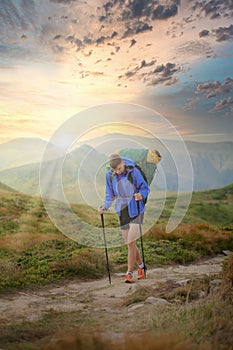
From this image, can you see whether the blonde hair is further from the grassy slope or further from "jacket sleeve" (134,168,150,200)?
the grassy slope

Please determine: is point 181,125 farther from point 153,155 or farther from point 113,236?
point 153,155

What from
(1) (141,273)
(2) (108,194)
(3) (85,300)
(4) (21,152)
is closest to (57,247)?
(1) (141,273)

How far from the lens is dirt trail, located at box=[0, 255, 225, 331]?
6.09 metres

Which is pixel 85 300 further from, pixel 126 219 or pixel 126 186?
pixel 126 186

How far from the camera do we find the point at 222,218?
1802cm

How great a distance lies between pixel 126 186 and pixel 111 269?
277 cm

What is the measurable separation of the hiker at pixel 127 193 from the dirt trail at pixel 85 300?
2.16 ft

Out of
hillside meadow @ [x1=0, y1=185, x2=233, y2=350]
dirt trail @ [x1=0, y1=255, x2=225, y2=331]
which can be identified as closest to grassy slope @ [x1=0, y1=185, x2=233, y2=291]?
hillside meadow @ [x1=0, y1=185, x2=233, y2=350]

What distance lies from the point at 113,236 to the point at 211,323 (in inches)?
260

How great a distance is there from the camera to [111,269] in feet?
32.1

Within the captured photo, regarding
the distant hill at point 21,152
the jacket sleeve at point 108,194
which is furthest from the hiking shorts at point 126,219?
the distant hill at point 21,152

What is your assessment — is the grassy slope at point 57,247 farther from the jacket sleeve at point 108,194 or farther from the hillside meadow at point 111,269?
the jacket sleeve at point 108,194

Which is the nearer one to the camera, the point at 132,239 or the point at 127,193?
the point at 127,193

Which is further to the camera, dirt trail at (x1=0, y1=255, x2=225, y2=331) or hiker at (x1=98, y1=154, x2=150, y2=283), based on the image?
hiker at (x1=98, y1=154, x2=150, y2=283)
